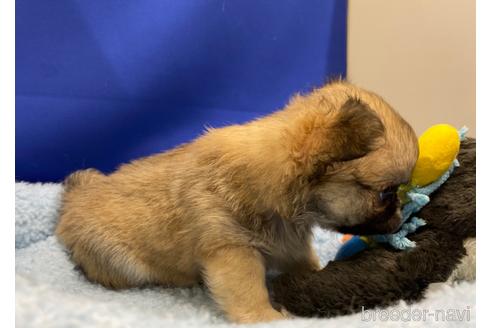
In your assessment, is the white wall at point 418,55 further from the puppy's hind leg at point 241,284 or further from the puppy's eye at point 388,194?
the puppy's hind leg at point 241,284

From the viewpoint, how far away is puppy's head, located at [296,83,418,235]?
146 centimetres

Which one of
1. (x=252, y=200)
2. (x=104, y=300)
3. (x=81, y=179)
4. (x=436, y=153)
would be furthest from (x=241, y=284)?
(x=81, y=179)

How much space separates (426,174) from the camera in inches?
66.7

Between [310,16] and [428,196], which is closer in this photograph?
[428,196]

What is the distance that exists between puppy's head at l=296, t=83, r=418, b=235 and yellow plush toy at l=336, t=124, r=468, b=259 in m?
0.06

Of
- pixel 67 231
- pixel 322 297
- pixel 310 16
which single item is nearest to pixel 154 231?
pixel 67 231

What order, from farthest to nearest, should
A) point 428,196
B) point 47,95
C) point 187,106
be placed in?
1. point 187,106
2. point 47,95
3. point 428,196

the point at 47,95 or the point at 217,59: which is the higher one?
the point at 217,59

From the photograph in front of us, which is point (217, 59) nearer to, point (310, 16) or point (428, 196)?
point (310, 16)

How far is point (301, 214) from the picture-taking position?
1.64m

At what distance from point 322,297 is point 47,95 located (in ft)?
5.64

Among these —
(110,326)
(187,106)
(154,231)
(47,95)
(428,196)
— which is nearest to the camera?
(110,326)

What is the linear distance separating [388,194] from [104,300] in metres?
0.93

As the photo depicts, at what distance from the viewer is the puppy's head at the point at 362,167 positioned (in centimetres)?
146
